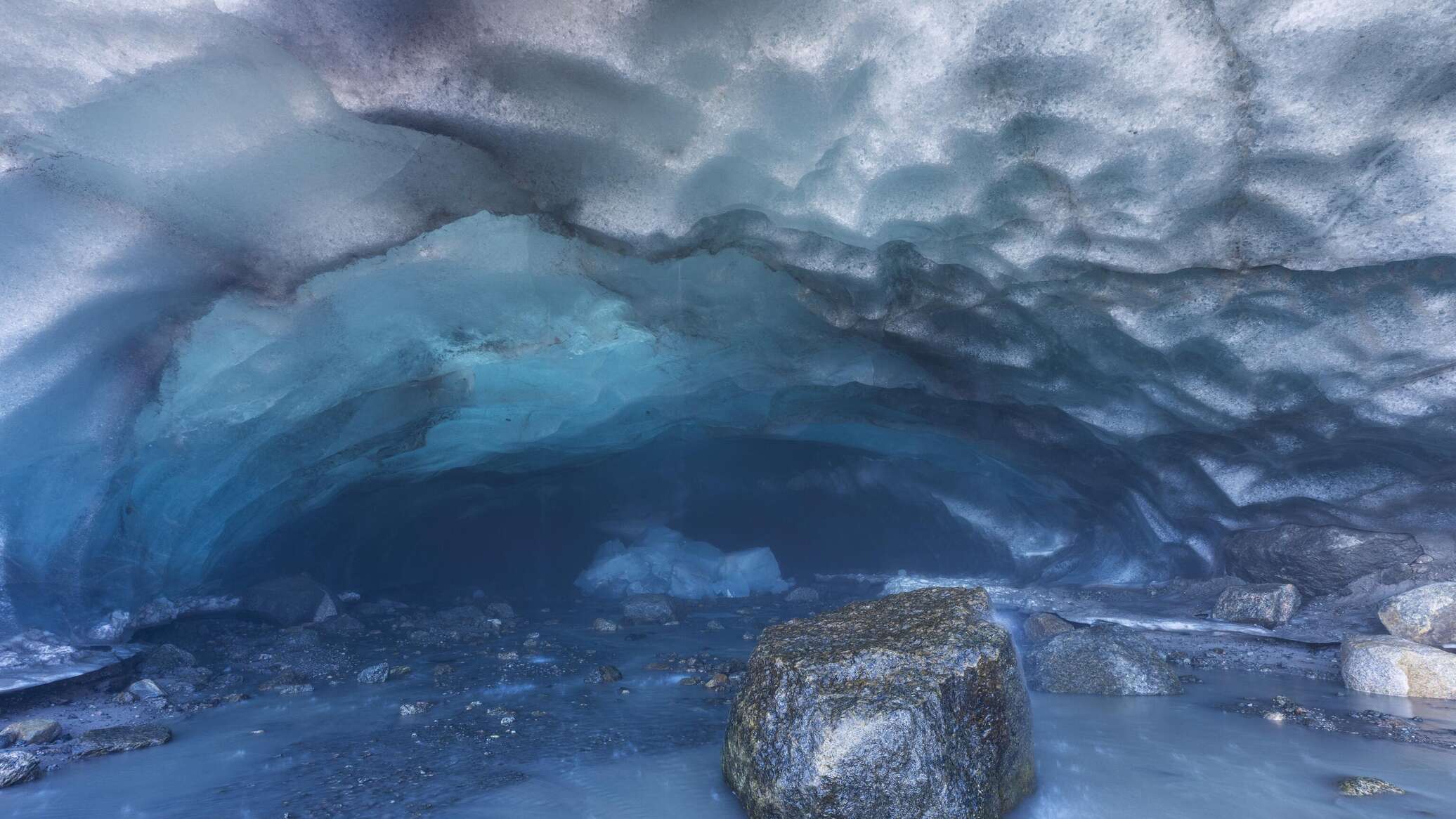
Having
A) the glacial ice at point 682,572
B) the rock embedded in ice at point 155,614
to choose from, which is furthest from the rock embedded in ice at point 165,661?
the glacial ice at point 682,572

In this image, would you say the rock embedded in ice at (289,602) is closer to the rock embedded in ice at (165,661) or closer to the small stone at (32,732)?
the rock embedded in ice at (165,661)

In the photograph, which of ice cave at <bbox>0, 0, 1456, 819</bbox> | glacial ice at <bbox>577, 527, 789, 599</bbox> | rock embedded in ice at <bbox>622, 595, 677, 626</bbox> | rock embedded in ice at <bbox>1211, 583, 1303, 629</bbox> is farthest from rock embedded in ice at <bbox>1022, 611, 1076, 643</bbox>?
glacial ice at <bbox>577, 527, 789, 599</bbox>

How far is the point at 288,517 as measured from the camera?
889cm

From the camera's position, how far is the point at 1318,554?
21.5ft

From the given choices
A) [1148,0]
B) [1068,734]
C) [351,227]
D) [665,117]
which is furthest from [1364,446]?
[351,227]

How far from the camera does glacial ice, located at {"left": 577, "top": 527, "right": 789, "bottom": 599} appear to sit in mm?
12312

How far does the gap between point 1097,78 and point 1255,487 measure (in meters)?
4.54

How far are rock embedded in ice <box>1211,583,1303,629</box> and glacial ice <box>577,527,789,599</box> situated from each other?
707cm

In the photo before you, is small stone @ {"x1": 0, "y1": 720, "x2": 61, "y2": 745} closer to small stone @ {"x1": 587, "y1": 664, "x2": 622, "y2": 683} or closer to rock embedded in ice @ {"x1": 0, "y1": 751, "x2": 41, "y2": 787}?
rock embedded in ice @ {"x1": 0, "y1": 751, "x2": 41, "y2": 787}

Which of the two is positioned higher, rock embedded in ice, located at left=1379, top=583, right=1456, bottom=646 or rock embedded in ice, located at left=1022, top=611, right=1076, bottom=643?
rock embedded in ice, located at left=1379, top=583, right=1456, bottom=646

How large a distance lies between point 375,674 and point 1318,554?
26.3ft

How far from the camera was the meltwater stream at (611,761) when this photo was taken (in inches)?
131

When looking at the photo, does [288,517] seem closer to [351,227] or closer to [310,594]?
[310,594]

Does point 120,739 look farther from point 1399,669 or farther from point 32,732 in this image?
point 1399,669
